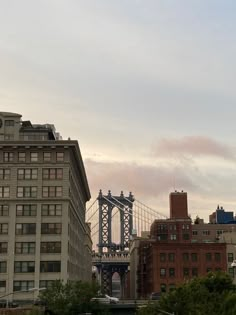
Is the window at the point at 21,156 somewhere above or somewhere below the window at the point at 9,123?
below

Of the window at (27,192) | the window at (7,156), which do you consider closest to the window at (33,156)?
the window at (7,156)

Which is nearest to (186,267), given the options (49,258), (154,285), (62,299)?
(154,285)

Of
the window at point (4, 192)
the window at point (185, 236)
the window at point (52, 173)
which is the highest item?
the window at point (52, 173)

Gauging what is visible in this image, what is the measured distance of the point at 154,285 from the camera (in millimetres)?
A: 155500

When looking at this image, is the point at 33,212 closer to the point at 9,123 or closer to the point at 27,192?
the point at 27,192

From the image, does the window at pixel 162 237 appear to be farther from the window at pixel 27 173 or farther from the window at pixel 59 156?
the window at pixel 27 173

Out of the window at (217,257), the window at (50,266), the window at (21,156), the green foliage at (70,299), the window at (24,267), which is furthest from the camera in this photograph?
the window at (217,257)

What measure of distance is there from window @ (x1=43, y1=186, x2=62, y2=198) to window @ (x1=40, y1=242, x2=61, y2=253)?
929 centimetres

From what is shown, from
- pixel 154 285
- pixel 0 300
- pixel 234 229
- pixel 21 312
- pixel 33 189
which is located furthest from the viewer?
pixel 234 229

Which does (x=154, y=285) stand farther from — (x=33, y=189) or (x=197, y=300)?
(x=197, y=300)

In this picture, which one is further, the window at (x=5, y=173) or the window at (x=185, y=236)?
the window at (x=185, y=236)

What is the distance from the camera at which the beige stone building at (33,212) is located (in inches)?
4198

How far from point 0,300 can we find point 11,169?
25190 mm

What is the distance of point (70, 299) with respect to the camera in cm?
8625
